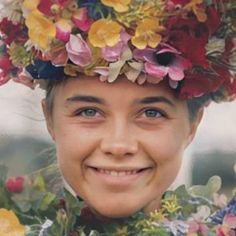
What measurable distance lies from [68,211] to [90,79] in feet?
0.82

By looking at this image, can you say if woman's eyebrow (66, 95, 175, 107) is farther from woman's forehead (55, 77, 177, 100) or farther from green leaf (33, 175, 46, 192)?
green leaf (33, 175, 46, 192)

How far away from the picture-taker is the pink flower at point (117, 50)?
54.1 inches

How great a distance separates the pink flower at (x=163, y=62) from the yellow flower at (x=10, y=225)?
365mm

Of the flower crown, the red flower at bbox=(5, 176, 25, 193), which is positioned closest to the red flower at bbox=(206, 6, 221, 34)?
the flower crown

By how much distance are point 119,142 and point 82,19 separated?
0.70ft

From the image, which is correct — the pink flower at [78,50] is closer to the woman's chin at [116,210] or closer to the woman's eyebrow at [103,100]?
the woman's eyebrow at [103,100]

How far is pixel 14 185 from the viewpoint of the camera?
1.53 meters

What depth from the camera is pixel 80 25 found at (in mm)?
1380

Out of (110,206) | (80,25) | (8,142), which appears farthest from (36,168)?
(80,25)

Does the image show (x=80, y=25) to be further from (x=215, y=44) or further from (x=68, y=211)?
(x=68, y=211)

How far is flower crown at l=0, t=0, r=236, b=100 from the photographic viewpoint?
137 cm

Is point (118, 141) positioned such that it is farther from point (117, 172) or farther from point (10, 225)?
point (10, 225)

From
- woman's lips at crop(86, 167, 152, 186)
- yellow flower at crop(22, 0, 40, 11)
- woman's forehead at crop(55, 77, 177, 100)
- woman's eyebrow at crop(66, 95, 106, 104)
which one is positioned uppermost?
yellow flower at crop(22, 0, 40, 11)

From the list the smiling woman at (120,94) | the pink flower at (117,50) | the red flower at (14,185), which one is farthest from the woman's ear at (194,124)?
the red flower at (14,185)
